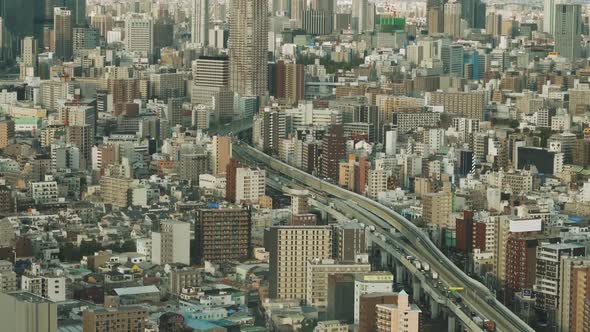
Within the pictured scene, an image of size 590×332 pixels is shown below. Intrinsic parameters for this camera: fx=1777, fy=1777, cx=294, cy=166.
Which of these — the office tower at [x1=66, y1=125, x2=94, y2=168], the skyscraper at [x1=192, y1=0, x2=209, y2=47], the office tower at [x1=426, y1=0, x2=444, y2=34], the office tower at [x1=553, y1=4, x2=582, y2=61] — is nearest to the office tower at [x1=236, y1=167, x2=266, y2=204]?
the office tower at [x1=66, y1=125, x2=94, y2=168]

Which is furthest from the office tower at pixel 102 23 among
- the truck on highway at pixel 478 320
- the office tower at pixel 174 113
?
the truck on highway at pixel 478 320

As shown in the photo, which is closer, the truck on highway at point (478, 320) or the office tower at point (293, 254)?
the truck on highway at point (478, 320)

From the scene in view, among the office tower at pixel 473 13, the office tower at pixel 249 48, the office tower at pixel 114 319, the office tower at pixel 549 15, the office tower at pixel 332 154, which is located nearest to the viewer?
the office tower at pixel 114 319

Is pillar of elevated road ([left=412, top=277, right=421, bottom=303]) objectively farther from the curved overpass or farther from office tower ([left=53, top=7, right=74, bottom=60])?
office tower ([left=53, top=7, right=74, bottom=60])

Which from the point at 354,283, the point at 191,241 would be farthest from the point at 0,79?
the point at 354,283

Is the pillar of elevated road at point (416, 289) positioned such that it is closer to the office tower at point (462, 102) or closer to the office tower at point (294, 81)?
the office tower at point (462, 102)

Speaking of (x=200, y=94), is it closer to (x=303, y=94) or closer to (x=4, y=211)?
(x=303, y=94)
